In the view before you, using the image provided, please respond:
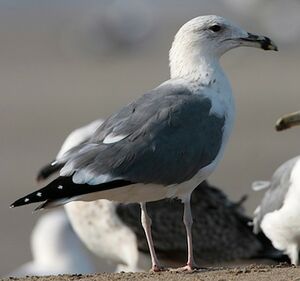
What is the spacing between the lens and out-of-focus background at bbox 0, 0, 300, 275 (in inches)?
689

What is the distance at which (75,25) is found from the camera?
4006 centimetres

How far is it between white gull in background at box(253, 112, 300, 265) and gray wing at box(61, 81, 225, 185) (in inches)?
80.9

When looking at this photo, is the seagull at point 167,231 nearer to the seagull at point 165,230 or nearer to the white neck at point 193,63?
the seagull at point 165,230

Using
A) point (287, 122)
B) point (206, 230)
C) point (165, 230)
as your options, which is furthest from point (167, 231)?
point (287, 122)

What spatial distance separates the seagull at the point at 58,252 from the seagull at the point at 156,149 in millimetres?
4069

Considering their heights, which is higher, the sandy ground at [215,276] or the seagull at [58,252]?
the sandy ground at [215,276]

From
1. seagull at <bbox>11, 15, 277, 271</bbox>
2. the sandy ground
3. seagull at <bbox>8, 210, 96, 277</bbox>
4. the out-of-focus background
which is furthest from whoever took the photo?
the out-of-focus background

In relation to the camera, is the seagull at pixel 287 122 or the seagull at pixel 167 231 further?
the seagull at pixel 167 231

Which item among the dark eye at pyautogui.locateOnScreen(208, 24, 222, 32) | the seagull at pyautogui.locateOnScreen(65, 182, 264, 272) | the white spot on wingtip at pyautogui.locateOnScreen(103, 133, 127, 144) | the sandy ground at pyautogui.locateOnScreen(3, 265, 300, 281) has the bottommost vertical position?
the seagull at pyautogui.locateOnScreen(65, 182, 264, 272)

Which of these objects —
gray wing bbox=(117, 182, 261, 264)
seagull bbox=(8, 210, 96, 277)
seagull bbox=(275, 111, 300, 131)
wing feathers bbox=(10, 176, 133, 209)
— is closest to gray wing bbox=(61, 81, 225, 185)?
wing feathers bbox=(10, 176, 133, 209)

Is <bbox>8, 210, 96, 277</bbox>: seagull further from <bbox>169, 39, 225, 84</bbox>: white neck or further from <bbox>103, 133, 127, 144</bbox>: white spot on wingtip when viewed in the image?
<bbox>103, 133, 127, 144</bbox>: white spot on wingtip

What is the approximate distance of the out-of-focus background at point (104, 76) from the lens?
689 inches

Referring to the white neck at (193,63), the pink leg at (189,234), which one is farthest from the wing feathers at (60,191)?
the white neck at (193,63)

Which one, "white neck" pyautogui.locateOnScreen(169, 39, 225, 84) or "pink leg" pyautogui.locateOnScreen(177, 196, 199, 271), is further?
"white neck" pyautogui.locateOnScreen(169, 39, 225, 84)
